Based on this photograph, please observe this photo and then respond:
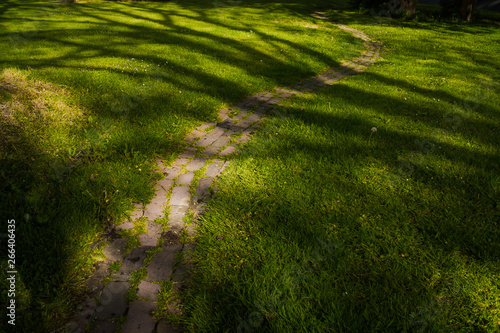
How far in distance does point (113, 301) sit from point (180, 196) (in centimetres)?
114

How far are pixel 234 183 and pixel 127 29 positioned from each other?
10109 mm

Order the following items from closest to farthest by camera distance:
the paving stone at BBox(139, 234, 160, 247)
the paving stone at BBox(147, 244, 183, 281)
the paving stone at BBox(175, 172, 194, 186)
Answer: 1. the paving stone at BBox(147, 244, 183, 281)
2. the paving stone at BBox(139, 234, 160, 247)
3. the paving stone at BBox(175, 172, 194, 186)

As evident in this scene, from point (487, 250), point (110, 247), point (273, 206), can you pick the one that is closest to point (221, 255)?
point (273, 206)

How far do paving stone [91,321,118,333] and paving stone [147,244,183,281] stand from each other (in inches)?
13.7

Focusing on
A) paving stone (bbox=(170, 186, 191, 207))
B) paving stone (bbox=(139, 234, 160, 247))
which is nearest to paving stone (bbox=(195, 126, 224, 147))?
paving stone (bbox=(170, 186, 191, 207))

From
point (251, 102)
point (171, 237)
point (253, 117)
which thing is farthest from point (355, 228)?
point (251, 102)

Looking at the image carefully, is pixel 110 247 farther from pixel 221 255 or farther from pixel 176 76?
pixel 176 76

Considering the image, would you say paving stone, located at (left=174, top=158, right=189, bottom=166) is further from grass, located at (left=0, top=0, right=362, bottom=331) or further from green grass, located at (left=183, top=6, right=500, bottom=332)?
green grass, located at (left=183, top=6, right=500, bottom=332)

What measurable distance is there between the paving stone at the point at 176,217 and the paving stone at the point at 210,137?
127 centimetres

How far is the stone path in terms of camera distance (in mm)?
1812

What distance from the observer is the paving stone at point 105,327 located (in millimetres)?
1731

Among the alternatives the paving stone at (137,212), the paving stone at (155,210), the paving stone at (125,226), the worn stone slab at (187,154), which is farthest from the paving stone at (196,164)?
the paving stone at (125,226)

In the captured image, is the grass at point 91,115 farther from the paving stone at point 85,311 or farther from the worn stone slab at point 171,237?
the worn stone slab at point 171,237

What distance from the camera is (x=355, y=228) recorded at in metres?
2.47
